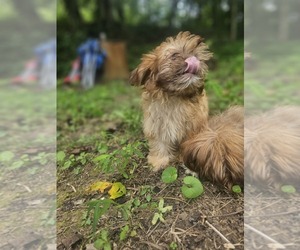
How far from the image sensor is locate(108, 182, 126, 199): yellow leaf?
1.87 m

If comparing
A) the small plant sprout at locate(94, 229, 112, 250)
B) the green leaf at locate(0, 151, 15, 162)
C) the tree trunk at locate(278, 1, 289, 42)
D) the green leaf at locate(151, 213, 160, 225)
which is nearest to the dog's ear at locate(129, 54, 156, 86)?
the green leaf at locate(151, 213, 160, 225)

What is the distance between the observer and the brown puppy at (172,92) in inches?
74.4

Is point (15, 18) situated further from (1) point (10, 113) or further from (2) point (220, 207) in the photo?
(2) point (220, 207)

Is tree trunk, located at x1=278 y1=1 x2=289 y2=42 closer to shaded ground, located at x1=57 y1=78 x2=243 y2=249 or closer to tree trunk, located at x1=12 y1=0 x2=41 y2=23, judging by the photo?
tree trunk, located at x1=12 y1=0 x2=41 y2=23

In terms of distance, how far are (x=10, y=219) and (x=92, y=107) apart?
2487mm

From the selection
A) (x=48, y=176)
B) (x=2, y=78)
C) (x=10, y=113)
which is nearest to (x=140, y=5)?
(x=2, y=78)

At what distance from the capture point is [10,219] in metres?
1.94

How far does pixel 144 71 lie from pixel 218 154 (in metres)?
0.52

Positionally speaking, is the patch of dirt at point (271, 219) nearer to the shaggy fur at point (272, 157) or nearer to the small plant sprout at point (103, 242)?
the shaggy fur at point (272, 157)

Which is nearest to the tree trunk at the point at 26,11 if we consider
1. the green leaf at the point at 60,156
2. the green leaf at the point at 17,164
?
the green leaf at the point at 17,164

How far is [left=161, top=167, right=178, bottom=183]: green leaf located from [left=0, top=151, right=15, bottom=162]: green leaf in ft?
3.46

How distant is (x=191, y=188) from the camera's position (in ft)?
6.16

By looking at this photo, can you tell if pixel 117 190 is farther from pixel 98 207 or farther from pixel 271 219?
pixel 271 219

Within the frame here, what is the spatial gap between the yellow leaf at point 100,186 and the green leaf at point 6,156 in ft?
2.77
